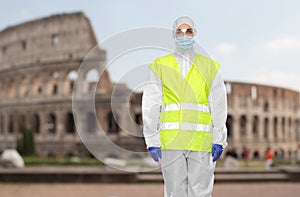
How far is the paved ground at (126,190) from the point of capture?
27.2 feet

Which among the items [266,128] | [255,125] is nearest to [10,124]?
[255,125]

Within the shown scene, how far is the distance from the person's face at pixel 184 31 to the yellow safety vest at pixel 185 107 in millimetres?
263

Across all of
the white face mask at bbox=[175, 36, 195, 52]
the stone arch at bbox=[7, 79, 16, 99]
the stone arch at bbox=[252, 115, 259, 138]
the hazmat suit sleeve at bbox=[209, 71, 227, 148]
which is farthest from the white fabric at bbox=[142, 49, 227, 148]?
the stone arch at bbox=[7, 79, 16, 99]

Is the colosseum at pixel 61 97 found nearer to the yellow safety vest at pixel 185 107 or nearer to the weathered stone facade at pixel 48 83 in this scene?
the weathered stone facade at pixel 48 83

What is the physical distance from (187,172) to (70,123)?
25991mm

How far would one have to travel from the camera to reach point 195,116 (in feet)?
10.7

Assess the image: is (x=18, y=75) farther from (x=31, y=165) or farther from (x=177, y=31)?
(x=177, y=31)

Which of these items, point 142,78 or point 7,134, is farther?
point 7,134

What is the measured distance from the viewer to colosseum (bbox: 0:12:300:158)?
27.0 metres

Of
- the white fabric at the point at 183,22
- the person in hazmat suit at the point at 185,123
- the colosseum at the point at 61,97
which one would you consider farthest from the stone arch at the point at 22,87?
the person in hazmat suit at the point at 185,123

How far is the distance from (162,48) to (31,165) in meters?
13.5

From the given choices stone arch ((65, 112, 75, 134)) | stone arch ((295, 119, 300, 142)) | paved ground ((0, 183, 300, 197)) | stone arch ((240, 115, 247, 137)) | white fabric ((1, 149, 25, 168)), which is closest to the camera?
paved ground ((0, 183, 300, 197))

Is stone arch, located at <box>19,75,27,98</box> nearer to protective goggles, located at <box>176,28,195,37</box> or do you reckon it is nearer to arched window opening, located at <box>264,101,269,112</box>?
arched window opening, located at <box>264,101,269,112</box>

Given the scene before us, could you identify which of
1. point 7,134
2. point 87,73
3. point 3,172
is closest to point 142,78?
point 3,172
